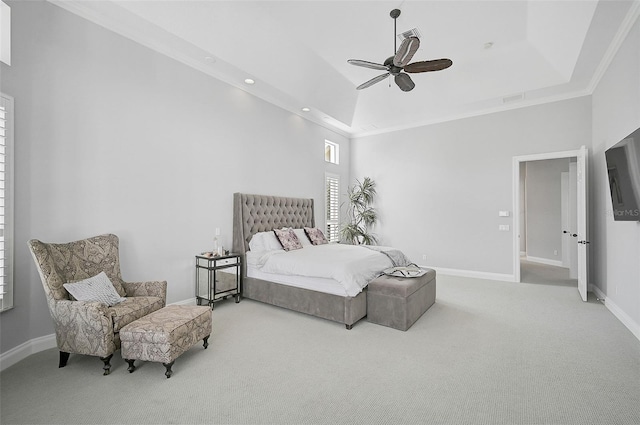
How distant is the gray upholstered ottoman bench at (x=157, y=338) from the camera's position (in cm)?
251

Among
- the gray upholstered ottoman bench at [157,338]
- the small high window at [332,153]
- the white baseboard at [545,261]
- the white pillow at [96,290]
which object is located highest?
the small high window at [332,153]

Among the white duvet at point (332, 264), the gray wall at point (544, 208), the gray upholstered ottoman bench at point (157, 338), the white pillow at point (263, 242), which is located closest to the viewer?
the gray upholstered ottoman bench at point (157, 338)

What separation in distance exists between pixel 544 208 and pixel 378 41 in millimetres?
7596

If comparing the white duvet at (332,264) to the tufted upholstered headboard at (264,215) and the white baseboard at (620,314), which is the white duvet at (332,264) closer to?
the tufted upholstered headboard at (264,215)

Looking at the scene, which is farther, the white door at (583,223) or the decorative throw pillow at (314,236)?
the decorative throw pillow at (314,236)

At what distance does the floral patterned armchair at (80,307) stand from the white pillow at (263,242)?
1971mm

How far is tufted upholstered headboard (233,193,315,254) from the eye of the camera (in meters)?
5.09

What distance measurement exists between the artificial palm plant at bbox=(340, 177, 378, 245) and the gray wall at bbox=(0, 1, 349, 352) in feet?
10.0

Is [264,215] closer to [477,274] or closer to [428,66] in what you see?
[428,66]

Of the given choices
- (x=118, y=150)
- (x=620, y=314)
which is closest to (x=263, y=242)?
(x=118, y=150)

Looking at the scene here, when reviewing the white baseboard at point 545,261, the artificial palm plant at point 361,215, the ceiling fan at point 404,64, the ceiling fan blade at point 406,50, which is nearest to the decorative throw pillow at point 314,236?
the artificial palm plant at point 361,215

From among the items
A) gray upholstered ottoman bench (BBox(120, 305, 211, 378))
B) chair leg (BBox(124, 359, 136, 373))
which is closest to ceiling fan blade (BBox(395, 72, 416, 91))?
gray upholstered ottoman bench (BBox(120, 305, 211, 378))

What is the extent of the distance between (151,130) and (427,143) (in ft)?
19.4

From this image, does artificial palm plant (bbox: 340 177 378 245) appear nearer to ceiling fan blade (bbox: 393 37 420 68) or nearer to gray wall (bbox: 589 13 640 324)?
gray wall (bbox: 589 13 640 324)
